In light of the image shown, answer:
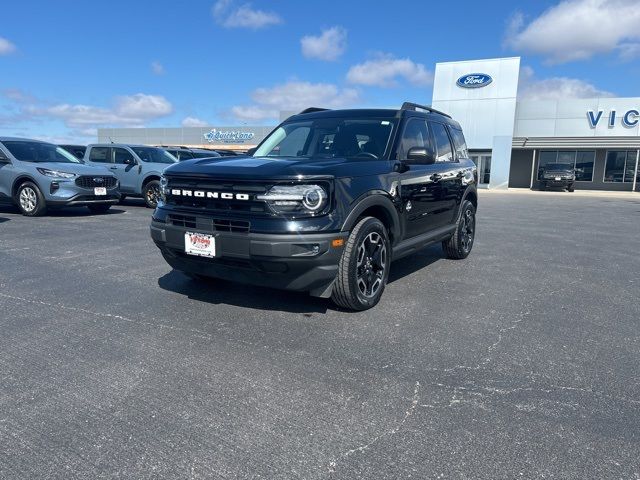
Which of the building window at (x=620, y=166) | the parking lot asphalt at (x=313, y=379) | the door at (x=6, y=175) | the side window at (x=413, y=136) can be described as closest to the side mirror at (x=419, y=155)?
the side window at (x=413, y=136)

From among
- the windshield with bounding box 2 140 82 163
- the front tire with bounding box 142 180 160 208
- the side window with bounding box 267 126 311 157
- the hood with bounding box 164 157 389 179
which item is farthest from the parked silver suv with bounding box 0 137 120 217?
the hood with bounding box 164 157 389 179

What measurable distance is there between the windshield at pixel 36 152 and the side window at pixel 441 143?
9001 mm

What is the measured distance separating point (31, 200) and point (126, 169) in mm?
2971

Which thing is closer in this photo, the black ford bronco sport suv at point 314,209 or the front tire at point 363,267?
the black ford bronco sport suv at point 314,209

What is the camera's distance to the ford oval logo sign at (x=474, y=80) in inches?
1195

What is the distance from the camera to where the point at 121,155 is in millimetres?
13445

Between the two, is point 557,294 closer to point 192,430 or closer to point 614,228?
point 192,430

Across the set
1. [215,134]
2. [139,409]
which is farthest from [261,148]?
[215,134]

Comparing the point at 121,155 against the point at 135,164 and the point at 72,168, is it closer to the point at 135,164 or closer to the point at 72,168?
the point at 135,164

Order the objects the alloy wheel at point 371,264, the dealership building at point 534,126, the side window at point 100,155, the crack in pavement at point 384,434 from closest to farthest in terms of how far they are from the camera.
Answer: the crack in pavement at point 384,434 < the alloy wheel at point 371,264 < the side window at point 100,155 < the dealership building at point 534,126

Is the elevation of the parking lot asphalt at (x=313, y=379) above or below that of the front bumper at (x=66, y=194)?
below

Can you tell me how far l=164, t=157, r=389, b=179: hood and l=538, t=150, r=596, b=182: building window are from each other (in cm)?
3057

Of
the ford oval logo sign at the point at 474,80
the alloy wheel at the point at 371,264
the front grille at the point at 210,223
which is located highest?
the ford oval logo sign at the point at 474,80

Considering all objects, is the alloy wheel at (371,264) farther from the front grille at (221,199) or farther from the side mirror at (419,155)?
the front grille at (221,199)
